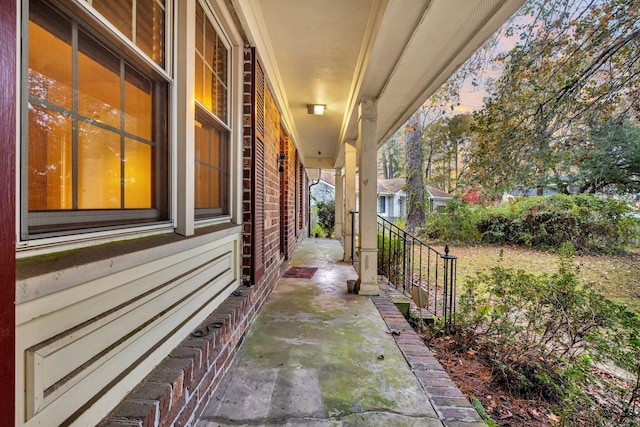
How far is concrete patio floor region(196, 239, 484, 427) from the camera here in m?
1.53

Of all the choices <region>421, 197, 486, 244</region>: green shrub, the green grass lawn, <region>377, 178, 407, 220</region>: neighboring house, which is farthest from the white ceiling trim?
<region>377, 178, 407, 220</region>: neighboring house

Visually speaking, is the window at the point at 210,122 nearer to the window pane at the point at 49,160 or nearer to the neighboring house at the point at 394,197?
the window pane at the point at 49,160

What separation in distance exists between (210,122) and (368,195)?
2.18 m

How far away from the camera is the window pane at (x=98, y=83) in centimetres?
100

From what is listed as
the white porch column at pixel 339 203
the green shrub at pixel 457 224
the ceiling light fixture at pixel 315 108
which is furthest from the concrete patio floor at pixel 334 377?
the green shrub at pixel 457 224

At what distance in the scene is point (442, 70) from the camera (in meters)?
2.81

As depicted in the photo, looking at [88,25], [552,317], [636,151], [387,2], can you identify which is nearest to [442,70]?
[387,2]

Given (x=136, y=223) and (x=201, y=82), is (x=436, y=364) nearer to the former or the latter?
(x=136, y=223)

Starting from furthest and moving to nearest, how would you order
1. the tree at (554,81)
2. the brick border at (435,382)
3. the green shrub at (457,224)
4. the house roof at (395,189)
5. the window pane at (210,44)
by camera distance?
the house roof at (395,189) → the green shrub at (457,224) → the tree at (554,81) → the window pane at (210,44) → the brick border at (435,382)

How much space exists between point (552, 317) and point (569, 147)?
276 centimetres

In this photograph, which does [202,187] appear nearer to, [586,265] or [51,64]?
[51,64]

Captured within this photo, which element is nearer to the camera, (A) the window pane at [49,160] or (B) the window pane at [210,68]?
(A) the window pane at [49,160]

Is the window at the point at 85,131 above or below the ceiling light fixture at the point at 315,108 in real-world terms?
below

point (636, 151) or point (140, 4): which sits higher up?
point (636, 151)
